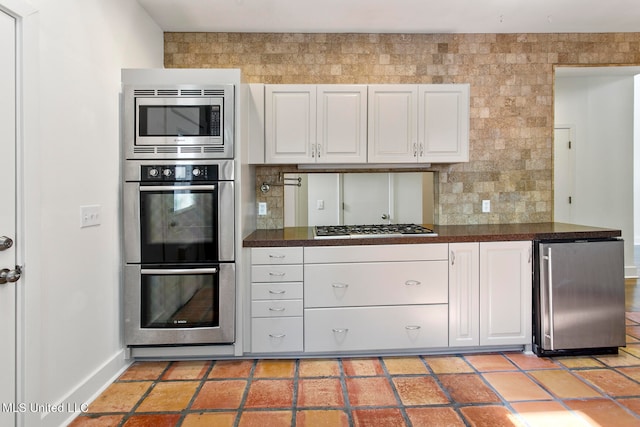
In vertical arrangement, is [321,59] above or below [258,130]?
above

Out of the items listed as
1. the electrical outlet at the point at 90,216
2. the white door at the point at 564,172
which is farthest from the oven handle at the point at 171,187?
the white door at the point at 564,172

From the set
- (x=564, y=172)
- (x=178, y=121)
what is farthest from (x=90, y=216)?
(x=564, y=172)

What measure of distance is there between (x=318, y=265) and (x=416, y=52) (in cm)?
209

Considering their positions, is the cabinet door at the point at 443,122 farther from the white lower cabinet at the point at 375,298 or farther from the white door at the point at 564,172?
the white door at the point at 564,172

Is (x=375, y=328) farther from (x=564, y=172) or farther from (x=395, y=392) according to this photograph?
(x=564, y=172)

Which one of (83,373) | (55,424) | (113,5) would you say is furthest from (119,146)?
(55,424)

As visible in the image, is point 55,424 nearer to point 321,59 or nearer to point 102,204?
point 102,204

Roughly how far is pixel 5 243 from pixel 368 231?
7.22 feet

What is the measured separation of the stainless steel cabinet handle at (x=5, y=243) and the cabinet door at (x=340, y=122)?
6.59ft

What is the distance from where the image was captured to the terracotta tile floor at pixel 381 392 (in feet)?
6.98

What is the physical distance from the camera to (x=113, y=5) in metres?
2.61

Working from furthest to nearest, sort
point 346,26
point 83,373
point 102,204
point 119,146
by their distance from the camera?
point 346,26 → point 119,146 → point 102,204 → point 83,373

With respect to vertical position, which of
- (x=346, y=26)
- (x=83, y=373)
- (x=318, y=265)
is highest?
(x=346, y=26)

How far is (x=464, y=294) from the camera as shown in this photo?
2875mm
